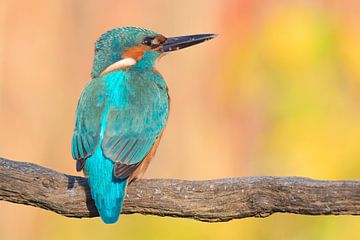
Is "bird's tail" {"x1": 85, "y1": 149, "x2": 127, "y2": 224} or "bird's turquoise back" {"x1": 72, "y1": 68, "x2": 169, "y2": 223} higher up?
"bird's turquoise back" {"x1": 72, "y1": 68, "x2": 169, "y2": 223}

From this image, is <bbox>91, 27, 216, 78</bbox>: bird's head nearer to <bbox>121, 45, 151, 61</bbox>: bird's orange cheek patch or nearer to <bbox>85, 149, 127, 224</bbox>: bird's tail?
<bbox>121, 45, 151, 61</bbox>: bird's orange cheek patch

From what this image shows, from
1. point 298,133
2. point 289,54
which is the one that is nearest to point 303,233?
point 298,133

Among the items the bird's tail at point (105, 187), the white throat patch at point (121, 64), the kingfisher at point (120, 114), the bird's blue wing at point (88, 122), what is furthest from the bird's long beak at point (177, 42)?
the bird's tail at point (105, 187)

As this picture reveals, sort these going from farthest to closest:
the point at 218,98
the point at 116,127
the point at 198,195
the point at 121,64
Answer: the point at 218,98, the point at 121,64, the point at 116,127, the point at 198,195

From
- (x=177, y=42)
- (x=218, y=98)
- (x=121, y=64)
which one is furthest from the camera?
(x=218, y=98)

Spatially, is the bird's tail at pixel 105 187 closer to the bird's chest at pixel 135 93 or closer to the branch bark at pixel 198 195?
the branch bark at pixel 198 195

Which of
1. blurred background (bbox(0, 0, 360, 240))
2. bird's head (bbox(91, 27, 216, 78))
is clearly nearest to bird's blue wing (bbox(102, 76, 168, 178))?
bird's head (bbox(91, 27, 216, 78))

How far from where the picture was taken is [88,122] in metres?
3.10

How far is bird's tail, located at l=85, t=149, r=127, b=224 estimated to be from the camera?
2822mm

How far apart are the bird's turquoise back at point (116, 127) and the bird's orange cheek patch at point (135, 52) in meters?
0.07

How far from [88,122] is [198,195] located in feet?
1.69

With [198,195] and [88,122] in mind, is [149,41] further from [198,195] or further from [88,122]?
[198,195]

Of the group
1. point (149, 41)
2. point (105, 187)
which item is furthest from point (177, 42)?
point (105, 187)

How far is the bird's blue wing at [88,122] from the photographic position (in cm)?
300
